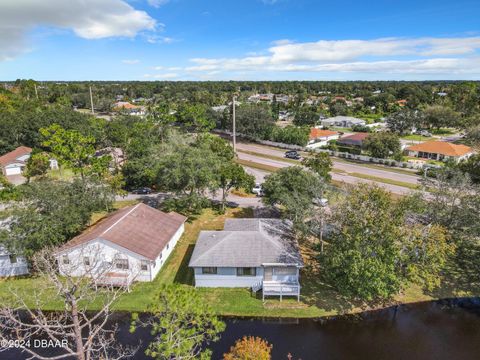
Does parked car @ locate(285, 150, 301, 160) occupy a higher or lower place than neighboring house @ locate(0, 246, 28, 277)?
higher

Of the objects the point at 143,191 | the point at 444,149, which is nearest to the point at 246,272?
the point at 143,191

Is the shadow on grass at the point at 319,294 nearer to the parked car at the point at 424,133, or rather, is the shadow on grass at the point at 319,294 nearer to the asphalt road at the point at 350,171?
the asphalt road at the point at 350,171

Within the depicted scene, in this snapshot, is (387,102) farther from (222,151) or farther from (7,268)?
(7,268)

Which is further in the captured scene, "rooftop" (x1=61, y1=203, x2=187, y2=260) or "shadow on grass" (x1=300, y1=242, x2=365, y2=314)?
"rooftop" (x1=61, y1=203, x2=187, y2=260)

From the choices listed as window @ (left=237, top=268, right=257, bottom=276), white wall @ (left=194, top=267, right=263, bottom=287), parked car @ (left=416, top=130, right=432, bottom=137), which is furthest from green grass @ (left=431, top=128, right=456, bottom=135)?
white wall @ (left=194, top=267, right=263, bottom=287)

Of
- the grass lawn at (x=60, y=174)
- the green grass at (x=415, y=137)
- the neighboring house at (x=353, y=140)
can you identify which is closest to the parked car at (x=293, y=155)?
the neighboring house at (x=353, y=140)

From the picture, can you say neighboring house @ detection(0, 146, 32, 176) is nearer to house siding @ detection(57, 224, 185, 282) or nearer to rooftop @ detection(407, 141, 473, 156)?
house siding @ detection(57, 224, 185, 282)

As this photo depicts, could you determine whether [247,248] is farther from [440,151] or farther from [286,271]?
[440,151]
